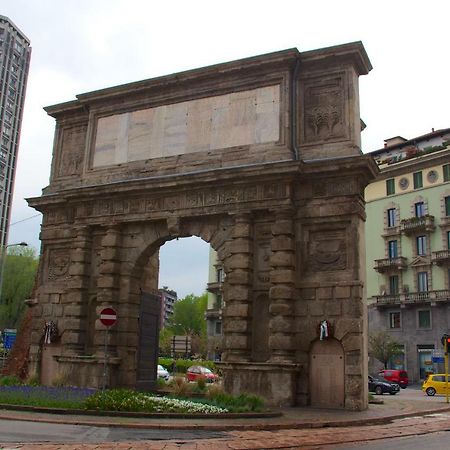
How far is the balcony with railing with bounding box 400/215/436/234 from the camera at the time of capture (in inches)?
2046

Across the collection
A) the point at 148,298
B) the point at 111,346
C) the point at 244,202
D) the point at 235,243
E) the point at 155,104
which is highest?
the point at 155,104

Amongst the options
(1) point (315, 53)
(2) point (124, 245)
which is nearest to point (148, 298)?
(2) point (124, 245)

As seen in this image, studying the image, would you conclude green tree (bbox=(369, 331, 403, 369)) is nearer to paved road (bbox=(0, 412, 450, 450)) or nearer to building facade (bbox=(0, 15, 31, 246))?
paved road (bbox=(0, 412, 450, 450))

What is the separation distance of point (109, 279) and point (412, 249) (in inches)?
1465

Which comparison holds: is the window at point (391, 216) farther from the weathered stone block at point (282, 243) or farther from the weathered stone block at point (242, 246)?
the weathered stone block at point (282, 243)

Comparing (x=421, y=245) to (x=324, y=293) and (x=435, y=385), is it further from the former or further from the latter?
(x=324, y=293)

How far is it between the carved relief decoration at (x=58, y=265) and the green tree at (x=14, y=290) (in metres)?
30.4

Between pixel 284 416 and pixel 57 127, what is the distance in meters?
17.8

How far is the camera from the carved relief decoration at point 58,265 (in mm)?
25470

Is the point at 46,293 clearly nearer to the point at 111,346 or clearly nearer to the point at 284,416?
the point at 111,346

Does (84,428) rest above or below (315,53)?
below

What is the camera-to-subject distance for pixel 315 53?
21.7 m

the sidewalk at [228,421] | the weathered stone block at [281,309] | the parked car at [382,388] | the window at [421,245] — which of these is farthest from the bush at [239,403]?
the window at [421,245]

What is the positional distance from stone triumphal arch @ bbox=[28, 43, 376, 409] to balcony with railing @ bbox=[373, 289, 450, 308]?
32.1 metres
